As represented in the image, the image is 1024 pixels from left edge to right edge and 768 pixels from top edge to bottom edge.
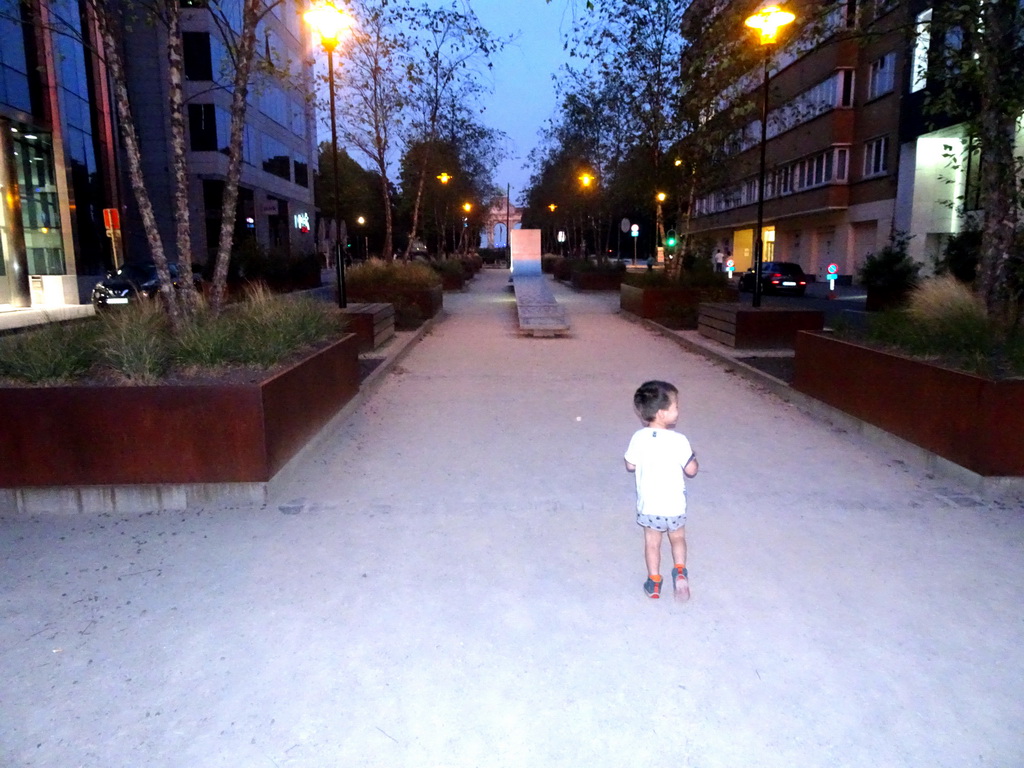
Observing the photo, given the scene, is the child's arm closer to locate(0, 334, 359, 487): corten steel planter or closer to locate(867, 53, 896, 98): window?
locate(0, 334, 359, 487): corten steel planter

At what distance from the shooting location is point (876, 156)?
121 ft

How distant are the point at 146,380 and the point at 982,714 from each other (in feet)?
19.1

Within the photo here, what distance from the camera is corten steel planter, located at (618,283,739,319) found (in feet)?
65.1

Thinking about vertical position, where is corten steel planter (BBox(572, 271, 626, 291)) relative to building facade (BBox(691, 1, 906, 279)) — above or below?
below

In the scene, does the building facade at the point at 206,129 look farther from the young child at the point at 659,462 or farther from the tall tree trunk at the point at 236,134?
the young child at the point at 659,462

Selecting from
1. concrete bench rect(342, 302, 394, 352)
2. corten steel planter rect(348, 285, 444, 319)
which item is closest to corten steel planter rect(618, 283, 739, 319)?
corten steel planter rect(348, 285, 444, 319)

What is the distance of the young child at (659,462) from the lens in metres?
4.17

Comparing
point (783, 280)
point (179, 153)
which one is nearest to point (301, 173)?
point (783, 280)

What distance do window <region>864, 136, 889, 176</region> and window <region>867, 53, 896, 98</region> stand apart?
2081mm

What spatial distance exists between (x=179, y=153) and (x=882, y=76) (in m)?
36.2

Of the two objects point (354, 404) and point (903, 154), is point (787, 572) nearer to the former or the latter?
point (354, 404)

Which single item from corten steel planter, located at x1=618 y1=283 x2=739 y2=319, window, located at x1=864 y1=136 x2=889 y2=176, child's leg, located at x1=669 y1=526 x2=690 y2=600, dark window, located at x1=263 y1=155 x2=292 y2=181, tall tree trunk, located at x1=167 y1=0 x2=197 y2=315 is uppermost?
dark window, located at x1=263 y1=155 x2=292 y2=181

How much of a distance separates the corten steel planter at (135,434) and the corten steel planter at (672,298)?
14725mm

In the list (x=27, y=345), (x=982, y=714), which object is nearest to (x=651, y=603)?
(x=982, y=714)
